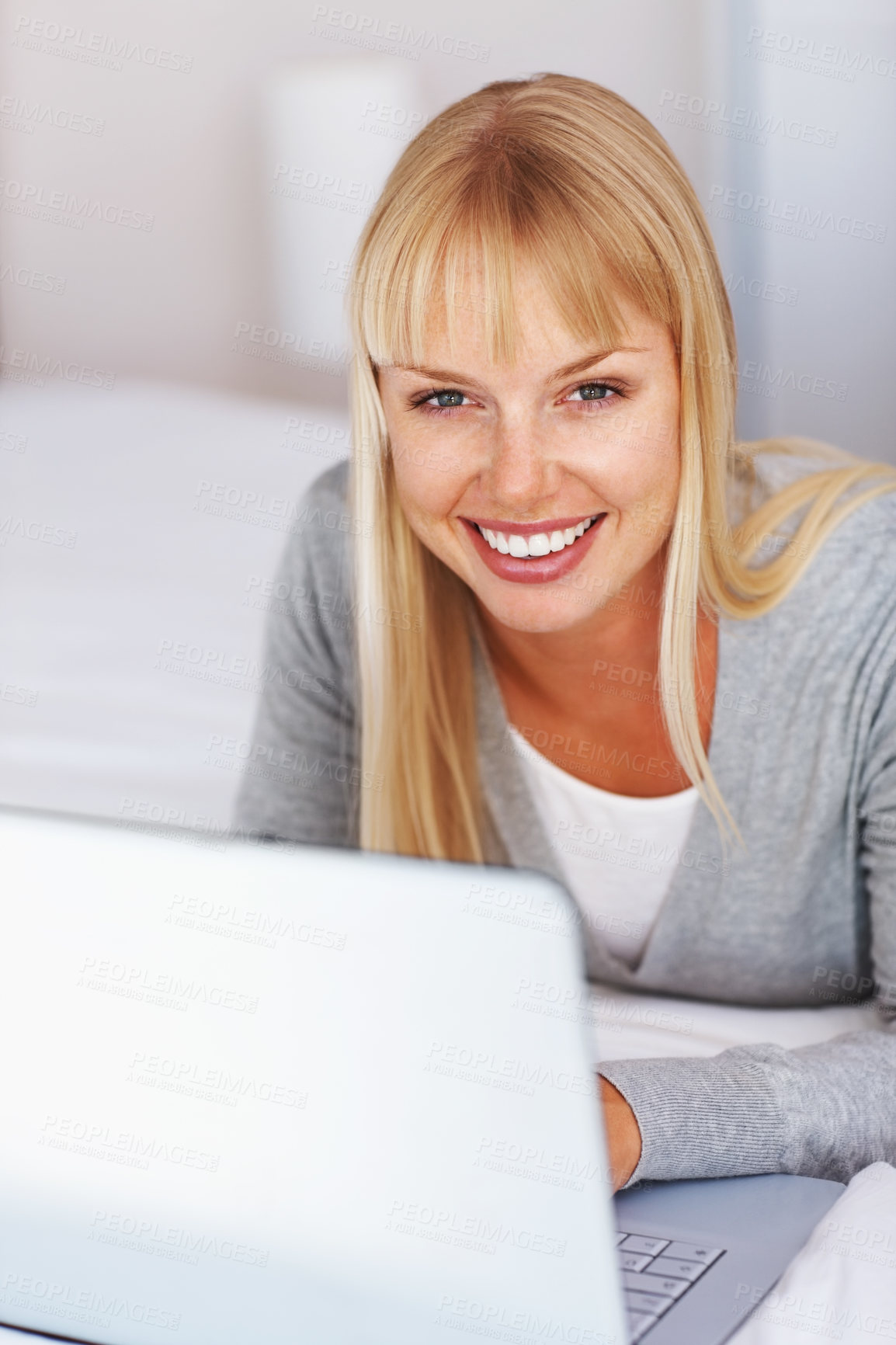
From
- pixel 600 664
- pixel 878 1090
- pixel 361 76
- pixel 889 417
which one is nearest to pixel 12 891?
pixel 878 1090

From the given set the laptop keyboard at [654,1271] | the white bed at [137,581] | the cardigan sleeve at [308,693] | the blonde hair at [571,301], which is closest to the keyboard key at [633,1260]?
the laptop keyboard at [654,1271]

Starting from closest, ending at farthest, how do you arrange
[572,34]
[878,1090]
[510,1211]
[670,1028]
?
[510,1211] → [878,1090] → [670,1028] → [572,34]

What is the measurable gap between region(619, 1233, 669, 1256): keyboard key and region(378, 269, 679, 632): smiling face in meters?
0.40

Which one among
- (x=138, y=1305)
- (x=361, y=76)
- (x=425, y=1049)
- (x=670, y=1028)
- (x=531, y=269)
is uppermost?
(x=361, y=76)

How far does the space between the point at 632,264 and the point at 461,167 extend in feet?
0.36

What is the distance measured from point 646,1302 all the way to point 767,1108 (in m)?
0.16

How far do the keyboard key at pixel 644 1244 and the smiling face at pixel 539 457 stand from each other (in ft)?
1.33

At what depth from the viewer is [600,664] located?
2.98 ft

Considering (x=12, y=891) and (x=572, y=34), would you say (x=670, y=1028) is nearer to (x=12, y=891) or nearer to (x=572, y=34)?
(x=12, y=891)

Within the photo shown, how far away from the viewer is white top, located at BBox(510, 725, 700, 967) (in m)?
0.86

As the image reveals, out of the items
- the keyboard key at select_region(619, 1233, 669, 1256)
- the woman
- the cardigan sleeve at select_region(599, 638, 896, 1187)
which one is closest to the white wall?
the woman

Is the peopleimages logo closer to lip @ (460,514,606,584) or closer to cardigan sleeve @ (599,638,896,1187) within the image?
lip @ (460,514,606,584)

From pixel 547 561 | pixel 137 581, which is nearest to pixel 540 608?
pixel 547 561

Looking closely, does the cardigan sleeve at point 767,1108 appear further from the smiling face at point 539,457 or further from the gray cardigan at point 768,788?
the smiling face at point 539,457
